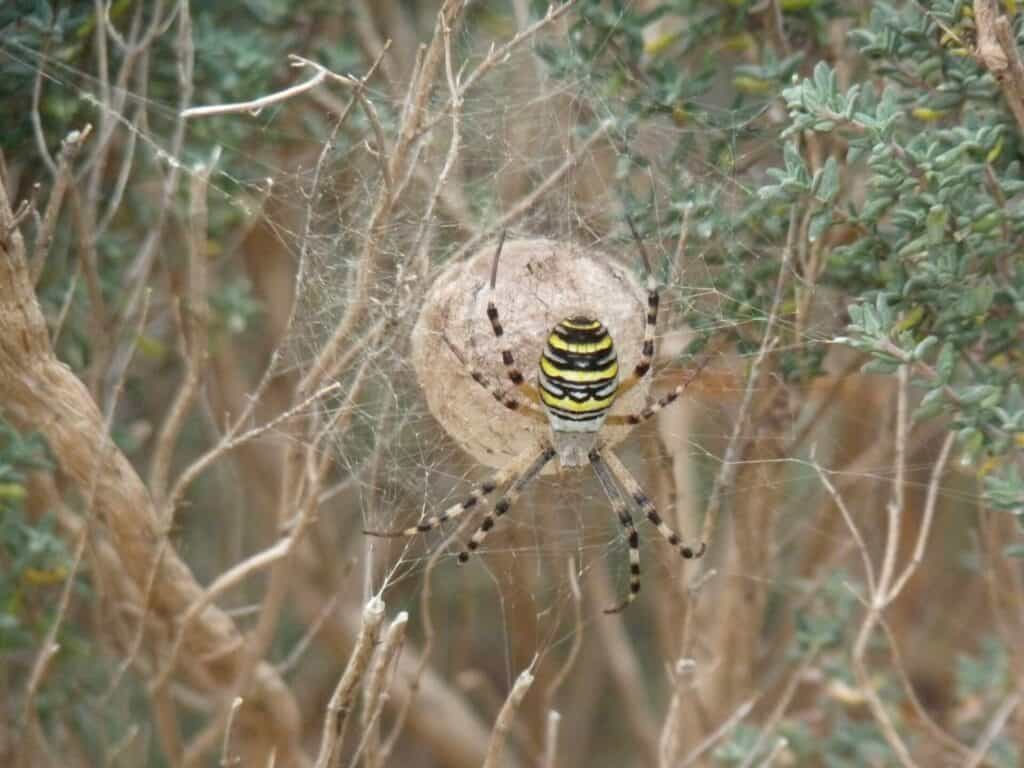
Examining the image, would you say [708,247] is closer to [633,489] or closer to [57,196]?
[633,489]

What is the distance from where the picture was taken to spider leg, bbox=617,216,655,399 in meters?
2.52

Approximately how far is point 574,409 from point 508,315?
241 millimetres

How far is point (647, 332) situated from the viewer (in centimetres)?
255

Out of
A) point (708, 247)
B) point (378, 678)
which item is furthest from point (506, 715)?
point (708, 247)

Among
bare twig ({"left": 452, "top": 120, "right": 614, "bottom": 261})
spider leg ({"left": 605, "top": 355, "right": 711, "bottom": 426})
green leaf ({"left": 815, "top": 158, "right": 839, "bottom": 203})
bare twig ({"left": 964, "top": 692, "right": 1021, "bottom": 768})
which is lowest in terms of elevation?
bare twig ({"left": 964, "top": 692, "right": 1021, "bottom": 768})

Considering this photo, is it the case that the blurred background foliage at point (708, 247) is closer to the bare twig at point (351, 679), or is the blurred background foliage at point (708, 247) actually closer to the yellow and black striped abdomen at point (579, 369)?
the yellow and black striped abdomen at point (579, 369)

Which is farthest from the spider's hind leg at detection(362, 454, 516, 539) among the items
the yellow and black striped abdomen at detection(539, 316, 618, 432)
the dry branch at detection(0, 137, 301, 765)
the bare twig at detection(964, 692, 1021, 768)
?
the bare twig at detection(964, 692, 1021, 768)

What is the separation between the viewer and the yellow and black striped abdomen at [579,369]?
93.1 inches

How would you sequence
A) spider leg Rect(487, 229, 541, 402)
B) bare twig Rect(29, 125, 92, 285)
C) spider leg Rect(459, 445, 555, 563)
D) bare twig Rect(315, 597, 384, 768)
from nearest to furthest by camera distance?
bare twig Rect(315, 597, 384, 768) → bare twig Rect(29, 125, 92, 285) → spider leg Rect(487, 229, 541, 402) → spider leg Rect(459, 445, 555, 563)

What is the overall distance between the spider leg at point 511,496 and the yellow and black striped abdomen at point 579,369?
0.31 metres

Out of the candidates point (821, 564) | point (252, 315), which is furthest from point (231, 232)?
point (821, 564)

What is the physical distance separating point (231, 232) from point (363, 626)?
2073 mm

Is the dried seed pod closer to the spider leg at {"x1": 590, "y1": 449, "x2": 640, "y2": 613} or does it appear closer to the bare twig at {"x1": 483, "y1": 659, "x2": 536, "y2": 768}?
the spider leg at {"x1": 590, "y1": 449, "x2": 640, "y2": 613}

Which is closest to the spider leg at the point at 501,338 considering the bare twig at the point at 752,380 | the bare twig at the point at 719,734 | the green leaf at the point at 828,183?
the bare twig at the point at 752,380
